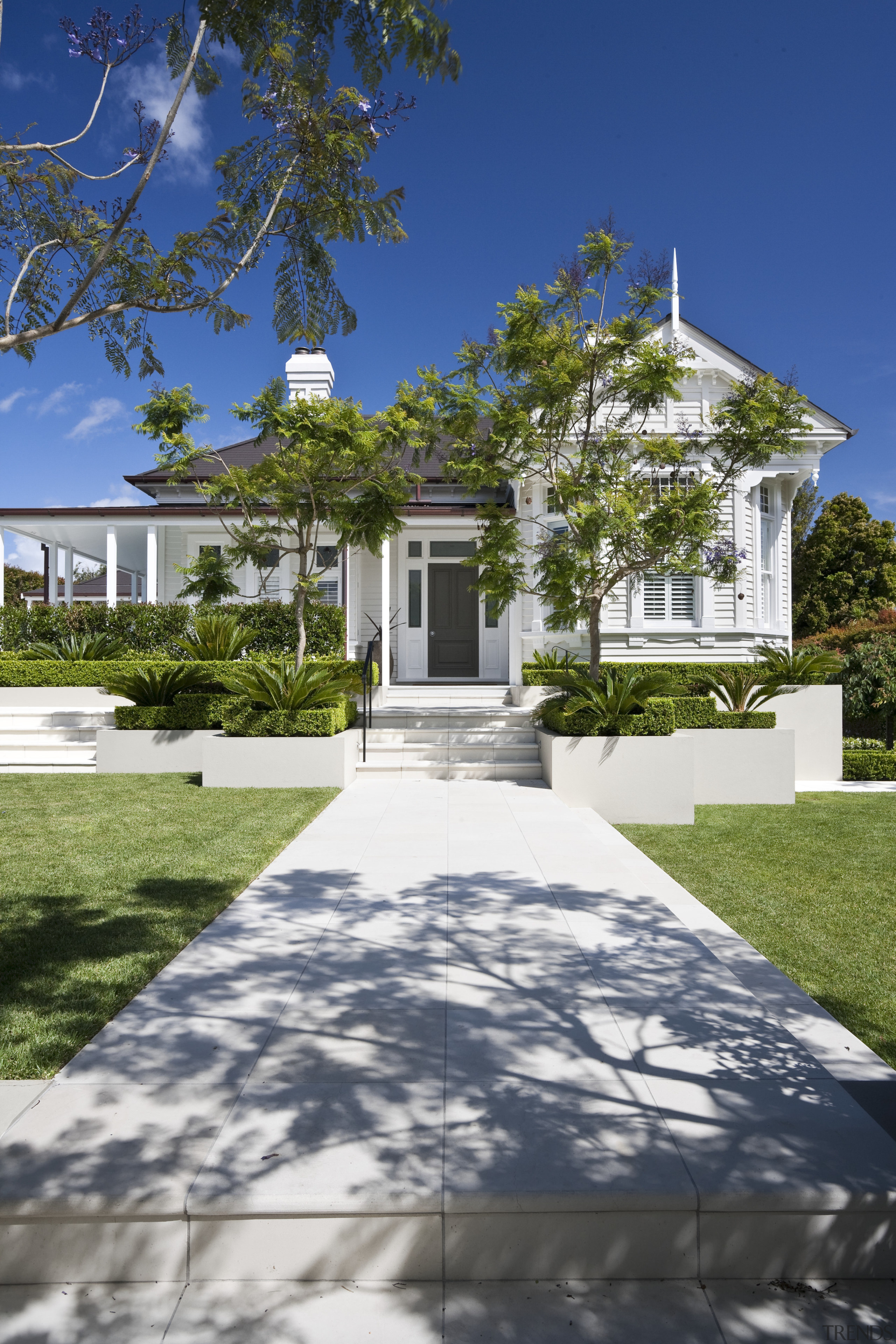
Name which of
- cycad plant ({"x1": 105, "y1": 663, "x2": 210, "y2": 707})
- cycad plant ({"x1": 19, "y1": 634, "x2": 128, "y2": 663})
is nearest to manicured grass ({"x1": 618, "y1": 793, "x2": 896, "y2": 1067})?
cycad plant ({"x1": 105, "y1": 663, "x2": 210, "y2": 707})

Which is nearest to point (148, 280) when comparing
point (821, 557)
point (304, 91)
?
point (304, 91)

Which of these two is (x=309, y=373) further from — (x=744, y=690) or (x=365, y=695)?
(x=744, y=690)

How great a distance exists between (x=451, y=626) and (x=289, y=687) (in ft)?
24.2

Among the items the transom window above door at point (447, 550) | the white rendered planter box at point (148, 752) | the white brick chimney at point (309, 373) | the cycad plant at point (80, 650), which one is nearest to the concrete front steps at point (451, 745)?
the white rendered planter box at point (148, 752)

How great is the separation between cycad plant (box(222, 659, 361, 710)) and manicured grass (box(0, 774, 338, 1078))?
4.09 feet

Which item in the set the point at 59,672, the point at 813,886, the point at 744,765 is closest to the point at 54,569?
the point at 59,672

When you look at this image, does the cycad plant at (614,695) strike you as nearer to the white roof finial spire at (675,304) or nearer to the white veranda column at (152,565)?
the white roof finial spire at (675,304)

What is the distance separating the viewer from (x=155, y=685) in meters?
10.7

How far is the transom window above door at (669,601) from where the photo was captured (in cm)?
1514

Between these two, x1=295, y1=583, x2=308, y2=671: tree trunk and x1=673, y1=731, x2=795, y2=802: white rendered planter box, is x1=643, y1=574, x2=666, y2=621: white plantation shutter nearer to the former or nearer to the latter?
x1=673, y1=731, x2=795, y2=802: white rendered planter box

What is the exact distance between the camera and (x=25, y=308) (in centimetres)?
416

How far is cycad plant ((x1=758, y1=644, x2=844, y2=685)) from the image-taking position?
12352mm

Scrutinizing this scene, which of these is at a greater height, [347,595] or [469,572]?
[469,572]

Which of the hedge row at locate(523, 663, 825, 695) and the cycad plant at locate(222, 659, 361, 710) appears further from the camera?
the hedge row at locate(523, 663, 825, 695)
